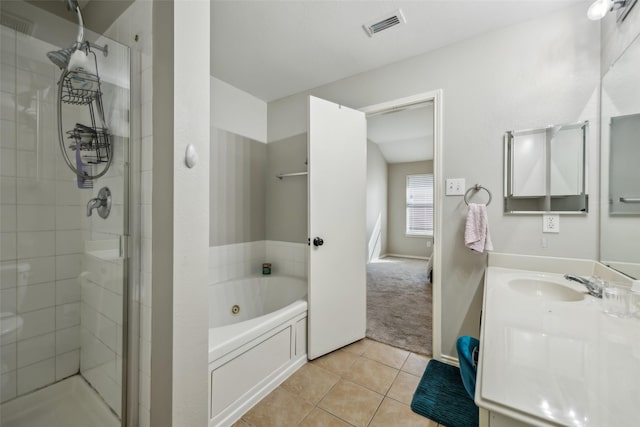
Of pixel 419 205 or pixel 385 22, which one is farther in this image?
pixel 419 205

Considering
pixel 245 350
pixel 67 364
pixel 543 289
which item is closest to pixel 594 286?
pixel 543 289

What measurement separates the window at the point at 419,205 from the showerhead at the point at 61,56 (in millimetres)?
6023

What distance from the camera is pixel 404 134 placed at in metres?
4.95

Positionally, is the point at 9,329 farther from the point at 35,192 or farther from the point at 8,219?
the point at 35,192

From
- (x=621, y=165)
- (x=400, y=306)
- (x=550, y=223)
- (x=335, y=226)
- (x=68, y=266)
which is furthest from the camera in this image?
(x=400, y=306)

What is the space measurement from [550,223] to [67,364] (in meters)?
3.08

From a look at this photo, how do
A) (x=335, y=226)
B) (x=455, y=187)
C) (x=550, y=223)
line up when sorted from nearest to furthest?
1. (x=550, y=223)
2. (x=455, y=187)
3. (x=335, y=226)

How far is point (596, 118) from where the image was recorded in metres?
1.47

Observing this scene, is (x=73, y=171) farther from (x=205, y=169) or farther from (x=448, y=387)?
(x=448, y=387)

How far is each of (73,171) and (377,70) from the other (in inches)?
90.1

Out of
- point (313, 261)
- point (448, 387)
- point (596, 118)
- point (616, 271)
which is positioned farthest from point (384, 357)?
point (596, 118)

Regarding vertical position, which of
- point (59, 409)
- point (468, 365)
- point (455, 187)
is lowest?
point (59, 409)

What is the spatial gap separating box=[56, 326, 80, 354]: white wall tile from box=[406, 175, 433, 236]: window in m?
5.91

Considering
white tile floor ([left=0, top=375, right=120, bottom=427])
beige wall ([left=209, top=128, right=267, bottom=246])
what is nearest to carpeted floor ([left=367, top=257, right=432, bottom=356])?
beige wall ([left=209, top=128, right=267, bottom=246])
